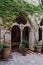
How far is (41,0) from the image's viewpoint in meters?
11.3

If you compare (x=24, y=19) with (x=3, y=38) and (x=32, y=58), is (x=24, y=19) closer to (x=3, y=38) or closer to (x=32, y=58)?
(x=3, y=38)

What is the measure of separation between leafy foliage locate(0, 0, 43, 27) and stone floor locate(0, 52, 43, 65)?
200 cm

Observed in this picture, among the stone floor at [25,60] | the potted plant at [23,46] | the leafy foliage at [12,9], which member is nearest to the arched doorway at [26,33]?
the potted plant at [23,46]

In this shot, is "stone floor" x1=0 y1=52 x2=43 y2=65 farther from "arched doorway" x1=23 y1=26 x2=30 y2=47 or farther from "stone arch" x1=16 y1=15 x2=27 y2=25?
"stone arch" x1=16 y1=15 x2=27 y2=25

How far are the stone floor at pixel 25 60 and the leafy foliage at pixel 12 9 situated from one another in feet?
6.57

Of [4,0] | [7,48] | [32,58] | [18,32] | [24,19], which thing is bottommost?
[32,58]

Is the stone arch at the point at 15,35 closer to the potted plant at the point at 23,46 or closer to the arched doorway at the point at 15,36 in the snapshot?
the arched doorway at the point at 15,36

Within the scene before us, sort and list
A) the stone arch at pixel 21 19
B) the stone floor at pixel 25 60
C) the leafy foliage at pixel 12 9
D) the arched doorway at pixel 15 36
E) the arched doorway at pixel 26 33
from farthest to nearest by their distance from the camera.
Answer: the arched doorway at pixel 26 33
the arched doorway at pixel 15 36
the stone arch at pixel 21 19
the leafy foliage at pixel 12 9
the stone floor at pixel 25 60

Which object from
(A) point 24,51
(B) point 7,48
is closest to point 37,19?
(A) point 24,51

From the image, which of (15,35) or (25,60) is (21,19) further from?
(25,60)

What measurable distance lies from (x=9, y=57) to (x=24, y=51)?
56.6 inches

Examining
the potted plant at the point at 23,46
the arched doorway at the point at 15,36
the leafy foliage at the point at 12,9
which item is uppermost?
the leafy foliage at the point at 12,9

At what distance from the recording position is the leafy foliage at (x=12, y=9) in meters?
10.1

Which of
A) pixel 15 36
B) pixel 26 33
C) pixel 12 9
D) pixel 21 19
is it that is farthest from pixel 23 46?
pixel 12 9
